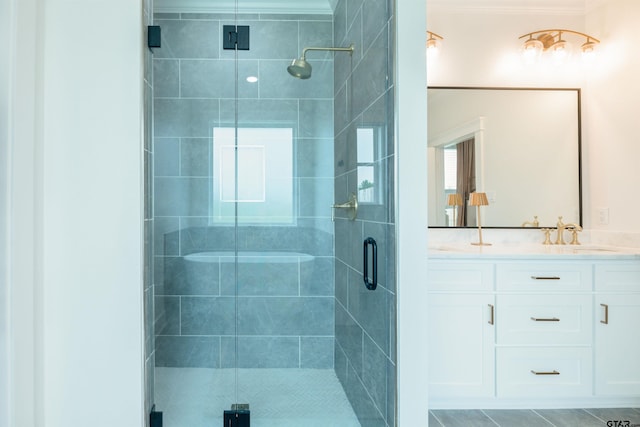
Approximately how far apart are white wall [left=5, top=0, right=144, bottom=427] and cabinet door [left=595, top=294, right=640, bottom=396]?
2.47 metres

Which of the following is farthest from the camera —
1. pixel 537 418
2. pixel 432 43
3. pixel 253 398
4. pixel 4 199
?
pixel 432 43

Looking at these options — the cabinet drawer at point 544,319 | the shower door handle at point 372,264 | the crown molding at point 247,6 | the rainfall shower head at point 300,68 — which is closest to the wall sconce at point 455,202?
the cabinet drawer at point 544,319

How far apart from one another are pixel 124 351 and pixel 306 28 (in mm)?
1720

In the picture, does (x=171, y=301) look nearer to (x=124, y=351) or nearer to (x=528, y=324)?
(x=124, y=351)

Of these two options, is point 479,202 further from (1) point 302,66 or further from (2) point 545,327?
(1) point 302,66

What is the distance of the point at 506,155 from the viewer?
2.86 metres

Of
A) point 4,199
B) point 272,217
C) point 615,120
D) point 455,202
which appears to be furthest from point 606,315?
point 4,199

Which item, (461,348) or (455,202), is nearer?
(461,348)

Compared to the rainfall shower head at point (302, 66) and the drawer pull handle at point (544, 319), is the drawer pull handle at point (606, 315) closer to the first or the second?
the drawer pull handle at point (544, 319)

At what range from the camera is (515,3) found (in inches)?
113

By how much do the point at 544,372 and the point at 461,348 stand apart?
0.51 m

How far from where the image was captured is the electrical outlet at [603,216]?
2779 millimetres

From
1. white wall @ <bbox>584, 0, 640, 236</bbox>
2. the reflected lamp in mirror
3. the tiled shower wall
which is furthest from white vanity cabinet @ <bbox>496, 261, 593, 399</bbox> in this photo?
the tiled shower wall

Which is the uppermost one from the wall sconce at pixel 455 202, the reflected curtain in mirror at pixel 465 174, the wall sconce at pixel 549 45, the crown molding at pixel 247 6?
the wall sconce at pixel 549 45
